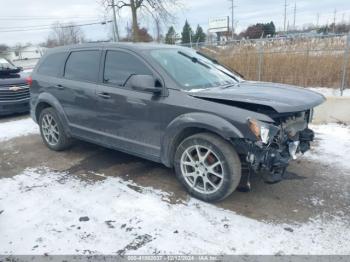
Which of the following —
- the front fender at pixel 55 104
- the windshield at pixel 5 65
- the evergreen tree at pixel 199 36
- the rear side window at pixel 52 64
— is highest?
the evergreen tree at pixel 199 36

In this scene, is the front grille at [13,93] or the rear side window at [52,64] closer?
the rear side window at [52,64]

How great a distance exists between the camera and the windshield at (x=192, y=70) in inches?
163

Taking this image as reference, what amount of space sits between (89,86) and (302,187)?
126 inches

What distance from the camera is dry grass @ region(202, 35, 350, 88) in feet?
32.7

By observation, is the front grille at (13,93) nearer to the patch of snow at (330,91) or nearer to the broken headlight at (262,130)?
the broken headlight at (262,130)

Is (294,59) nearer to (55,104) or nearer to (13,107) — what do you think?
(55,104)

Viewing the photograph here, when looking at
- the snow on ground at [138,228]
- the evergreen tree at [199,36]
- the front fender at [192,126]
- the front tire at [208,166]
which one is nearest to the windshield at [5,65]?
the snow on ground at [138,228]

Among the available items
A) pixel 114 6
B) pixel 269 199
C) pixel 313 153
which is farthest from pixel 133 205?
pixel 114 6

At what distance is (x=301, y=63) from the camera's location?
10398mm

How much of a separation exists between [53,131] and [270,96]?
12.3 ft

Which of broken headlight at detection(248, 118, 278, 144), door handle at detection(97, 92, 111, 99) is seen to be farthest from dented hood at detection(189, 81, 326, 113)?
door handle at detection(97, 92, 111, 99)

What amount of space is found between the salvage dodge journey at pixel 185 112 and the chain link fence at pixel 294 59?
246 inches

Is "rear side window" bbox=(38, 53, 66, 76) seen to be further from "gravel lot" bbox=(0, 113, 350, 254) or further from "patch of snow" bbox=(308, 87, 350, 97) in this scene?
"patch of snow" bbox=(308, 87, 350, 97)

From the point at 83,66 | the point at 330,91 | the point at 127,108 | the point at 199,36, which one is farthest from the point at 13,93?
the point at 199,36
